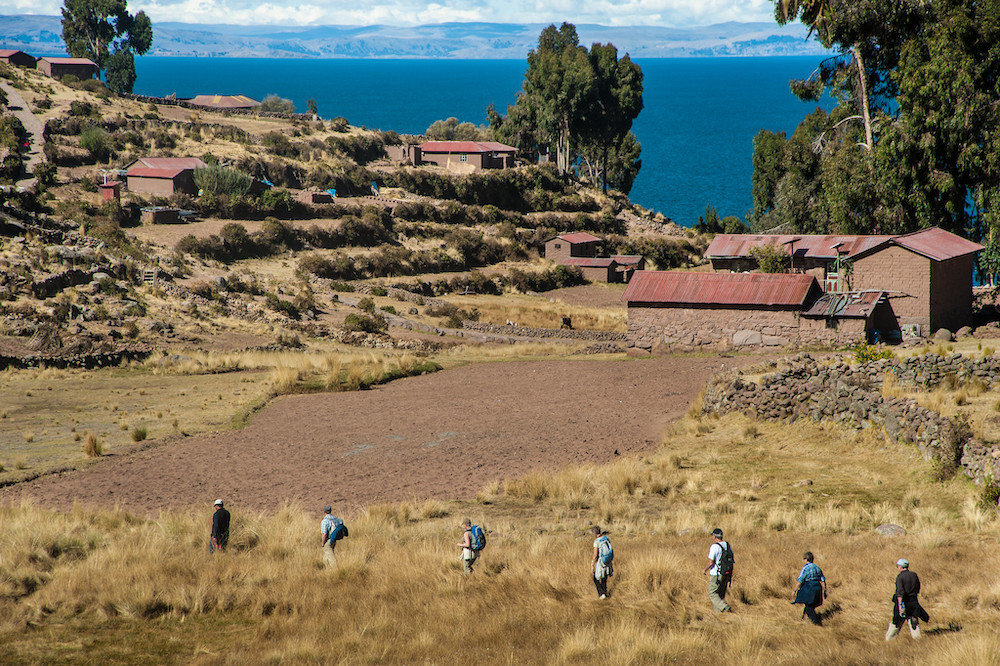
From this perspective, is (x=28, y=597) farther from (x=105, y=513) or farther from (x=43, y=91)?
(x=43, y=91)

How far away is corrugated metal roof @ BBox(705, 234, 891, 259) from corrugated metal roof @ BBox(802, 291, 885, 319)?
8.52 ft

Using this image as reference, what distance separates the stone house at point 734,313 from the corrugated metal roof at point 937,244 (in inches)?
100.0

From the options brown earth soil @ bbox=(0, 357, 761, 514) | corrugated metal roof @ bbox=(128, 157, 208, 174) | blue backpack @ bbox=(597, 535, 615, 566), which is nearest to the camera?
blue backpack @ bbox=(597, 535, 615, 566)

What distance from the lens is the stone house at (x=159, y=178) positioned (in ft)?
242

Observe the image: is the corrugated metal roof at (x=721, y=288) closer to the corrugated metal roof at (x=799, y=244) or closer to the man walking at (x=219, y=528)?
the corrugated metal roof at (x=799, y=244)

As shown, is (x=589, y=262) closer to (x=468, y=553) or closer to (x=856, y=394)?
(x=856, y=394)

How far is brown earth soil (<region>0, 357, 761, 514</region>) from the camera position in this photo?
74.3 ft

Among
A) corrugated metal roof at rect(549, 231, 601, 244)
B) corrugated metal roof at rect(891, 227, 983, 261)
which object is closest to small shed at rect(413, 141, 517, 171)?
corrugated metal roof at rect(549, 231, 601, 244)

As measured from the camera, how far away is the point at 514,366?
38.9 m

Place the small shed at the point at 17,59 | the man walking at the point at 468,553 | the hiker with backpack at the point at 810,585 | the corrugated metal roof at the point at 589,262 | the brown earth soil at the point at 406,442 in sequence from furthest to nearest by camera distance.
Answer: the small shed at the point at 17,59 → the corrugated metal roof at the point at 589,262 → the brown earth soil at the point at 406,442 → the man walking at the point at 468,553 → the hiker with backpack at the point at 810,585

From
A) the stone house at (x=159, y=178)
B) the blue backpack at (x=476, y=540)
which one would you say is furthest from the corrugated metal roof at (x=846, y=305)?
the stone house at (x=159, y=178)

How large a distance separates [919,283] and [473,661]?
32.1 meters

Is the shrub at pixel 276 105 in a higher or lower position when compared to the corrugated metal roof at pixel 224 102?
higher

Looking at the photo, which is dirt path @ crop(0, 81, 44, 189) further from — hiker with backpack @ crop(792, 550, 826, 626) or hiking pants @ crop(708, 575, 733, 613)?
hiker with backpack @ crop(792, 550, 826, 626)
